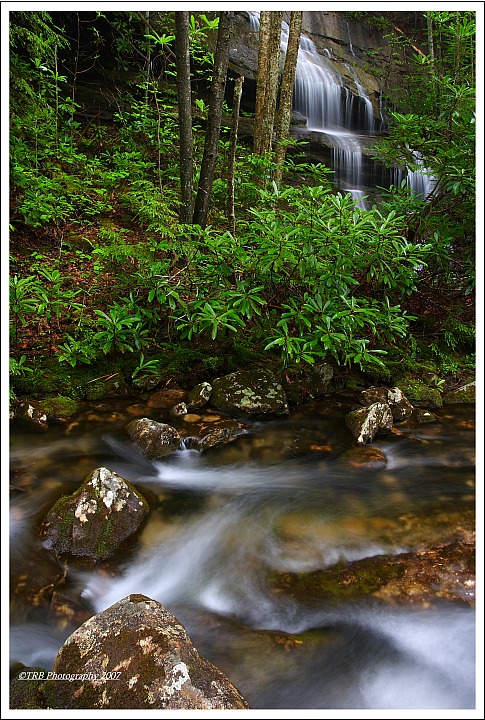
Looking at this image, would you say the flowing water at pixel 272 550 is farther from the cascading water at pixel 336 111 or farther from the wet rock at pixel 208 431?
the cascading water at pixel 336 111

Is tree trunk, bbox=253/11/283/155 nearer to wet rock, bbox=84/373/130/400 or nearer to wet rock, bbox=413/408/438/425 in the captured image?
wet rock, bbox=84/373/130/400

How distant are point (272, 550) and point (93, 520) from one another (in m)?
1.00

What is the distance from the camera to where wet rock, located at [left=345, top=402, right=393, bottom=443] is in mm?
3537

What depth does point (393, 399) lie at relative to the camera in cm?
404

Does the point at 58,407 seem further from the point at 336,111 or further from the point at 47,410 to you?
the point at 336,111

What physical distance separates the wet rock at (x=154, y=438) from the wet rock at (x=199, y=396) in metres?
0.51

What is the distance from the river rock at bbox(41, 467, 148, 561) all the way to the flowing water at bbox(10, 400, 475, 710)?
0.08 m

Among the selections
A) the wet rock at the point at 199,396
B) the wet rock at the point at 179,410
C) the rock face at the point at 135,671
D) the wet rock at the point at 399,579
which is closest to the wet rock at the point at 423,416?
the wet rock at the point at 399,579

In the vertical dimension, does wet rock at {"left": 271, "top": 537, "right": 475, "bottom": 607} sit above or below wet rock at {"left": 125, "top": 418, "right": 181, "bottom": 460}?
below

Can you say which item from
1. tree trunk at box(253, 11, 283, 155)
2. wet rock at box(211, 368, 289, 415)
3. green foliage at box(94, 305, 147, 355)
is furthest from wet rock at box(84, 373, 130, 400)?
tree trunk at box(253, 11, 283, 155)

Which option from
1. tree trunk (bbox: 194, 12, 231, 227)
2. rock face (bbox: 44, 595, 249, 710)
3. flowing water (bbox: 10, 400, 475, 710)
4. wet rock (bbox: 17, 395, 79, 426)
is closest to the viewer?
rock face (bbox: 44, 595, 249, 710)

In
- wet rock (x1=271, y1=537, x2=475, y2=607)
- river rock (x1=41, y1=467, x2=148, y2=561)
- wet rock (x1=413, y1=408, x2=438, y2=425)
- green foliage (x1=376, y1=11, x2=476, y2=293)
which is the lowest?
wet rock (x1=271, y1=537, x2=475, y2=607)

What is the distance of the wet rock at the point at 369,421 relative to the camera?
3.54 metres
